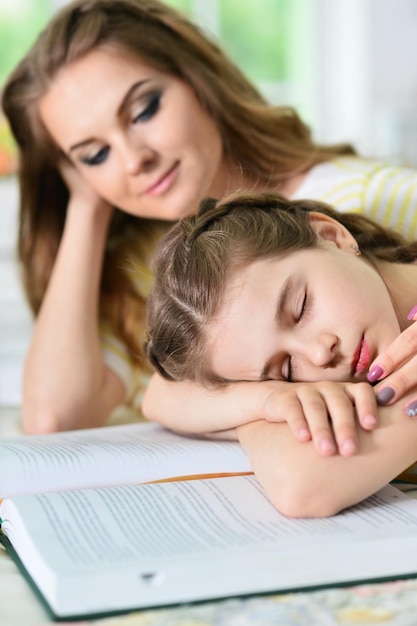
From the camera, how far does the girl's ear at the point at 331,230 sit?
4.13 ft

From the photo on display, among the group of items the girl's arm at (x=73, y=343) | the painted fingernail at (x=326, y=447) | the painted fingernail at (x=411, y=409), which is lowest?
the girl's arm at (x=73, y=343)

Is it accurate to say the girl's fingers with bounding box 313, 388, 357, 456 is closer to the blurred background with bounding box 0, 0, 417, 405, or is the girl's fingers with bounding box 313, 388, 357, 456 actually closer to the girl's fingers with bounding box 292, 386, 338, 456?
the girl's fingers with bounding box 292, 386, 338, 456

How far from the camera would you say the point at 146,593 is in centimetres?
73

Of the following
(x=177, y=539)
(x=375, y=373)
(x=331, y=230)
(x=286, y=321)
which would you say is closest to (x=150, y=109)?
(x=331, y=230)

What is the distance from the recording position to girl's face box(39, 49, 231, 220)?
178 cm

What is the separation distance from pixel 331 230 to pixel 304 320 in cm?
23

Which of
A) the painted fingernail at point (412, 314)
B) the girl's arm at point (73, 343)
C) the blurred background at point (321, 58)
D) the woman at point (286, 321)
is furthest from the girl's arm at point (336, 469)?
the blurred background at point (321, 58)

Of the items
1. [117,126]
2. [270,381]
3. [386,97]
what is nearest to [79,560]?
[270,381]

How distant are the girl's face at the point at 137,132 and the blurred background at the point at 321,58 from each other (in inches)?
102

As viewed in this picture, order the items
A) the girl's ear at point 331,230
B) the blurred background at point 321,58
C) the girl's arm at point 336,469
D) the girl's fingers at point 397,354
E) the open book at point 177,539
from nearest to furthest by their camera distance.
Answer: the open book at point 177,539 < the girl's arm at point 336,469 < the girl's fingers at point 397,354 < the girl's ear at point 331,230 < the blurred background at point 321,58

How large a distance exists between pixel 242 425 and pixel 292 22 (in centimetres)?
448

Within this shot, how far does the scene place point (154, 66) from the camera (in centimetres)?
184

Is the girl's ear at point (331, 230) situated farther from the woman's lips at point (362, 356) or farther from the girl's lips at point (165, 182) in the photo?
the girl's lips at point (165, 182)

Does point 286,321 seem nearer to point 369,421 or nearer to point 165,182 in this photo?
point 369,421
